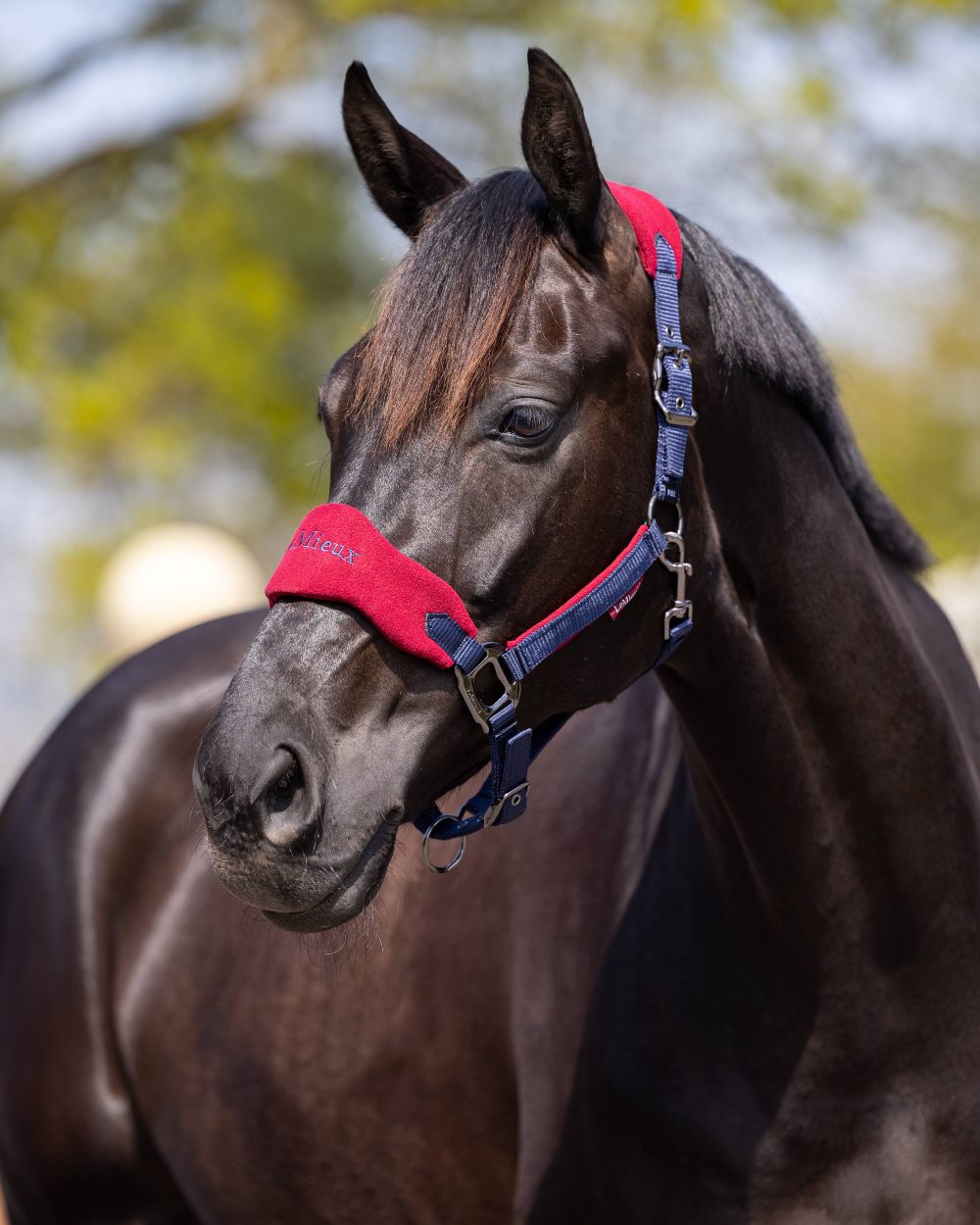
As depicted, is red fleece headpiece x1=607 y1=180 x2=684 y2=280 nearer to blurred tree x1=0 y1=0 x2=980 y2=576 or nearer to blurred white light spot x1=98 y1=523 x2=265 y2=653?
blurred white light spot x1=98 y1=523 x2=265 y2=653

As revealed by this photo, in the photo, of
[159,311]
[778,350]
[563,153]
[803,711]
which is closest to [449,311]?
[563,153]

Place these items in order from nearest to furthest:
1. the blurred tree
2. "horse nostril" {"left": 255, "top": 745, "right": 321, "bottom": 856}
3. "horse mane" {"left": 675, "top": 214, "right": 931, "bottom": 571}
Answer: "horse nostril" {"left": 255, "top": 745, "right": 321, "bottom": 856} < "horse mane" {"left": 675, "top": 214, "right": 931, "bottom": 571} < the blurred tree

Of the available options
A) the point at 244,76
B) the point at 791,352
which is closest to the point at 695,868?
the point at 791,352

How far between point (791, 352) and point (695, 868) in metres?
0.84

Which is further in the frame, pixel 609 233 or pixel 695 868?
pixel 695 868

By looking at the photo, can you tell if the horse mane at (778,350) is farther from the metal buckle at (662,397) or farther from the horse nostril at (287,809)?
the horse nostril at (287,809)

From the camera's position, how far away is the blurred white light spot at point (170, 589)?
7312mm

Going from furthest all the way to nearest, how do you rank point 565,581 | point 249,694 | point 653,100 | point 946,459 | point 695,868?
point 946,459 → point 653,100 → point 695,868 → point 565,581 → point 249,694

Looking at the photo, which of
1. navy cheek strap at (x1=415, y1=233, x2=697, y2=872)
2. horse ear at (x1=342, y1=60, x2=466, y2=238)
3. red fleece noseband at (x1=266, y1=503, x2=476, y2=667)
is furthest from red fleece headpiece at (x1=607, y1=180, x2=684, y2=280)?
red fleece noseband at (x1=266, y1=503, x2=476, y2=667)

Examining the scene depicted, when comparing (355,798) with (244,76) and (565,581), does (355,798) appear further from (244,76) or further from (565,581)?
(244,76)

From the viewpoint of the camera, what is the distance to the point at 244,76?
1230 cm

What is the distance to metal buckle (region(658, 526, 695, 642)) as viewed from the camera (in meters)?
2.04

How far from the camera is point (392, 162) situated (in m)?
2.28

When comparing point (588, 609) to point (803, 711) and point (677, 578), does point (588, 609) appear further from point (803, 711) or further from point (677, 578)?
point (803, 711)
